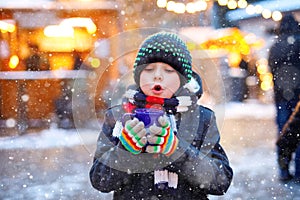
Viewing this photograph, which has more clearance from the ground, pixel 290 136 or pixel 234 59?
pixel 290 136

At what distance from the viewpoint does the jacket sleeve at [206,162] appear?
2.06 m

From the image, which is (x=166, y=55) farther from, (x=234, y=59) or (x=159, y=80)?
(x=234, y=59)

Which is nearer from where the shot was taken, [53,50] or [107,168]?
[107,168]

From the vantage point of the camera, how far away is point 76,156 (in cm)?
773

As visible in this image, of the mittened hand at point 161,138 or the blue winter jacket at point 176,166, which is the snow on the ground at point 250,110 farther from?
the mittened hand at point 161,138

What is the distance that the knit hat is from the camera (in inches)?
86.0

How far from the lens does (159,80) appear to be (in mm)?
2109

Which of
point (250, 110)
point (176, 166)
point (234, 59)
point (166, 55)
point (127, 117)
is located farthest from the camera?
point (234, 59)

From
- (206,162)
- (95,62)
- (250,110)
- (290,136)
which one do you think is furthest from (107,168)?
(250,110)

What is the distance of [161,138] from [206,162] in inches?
13.5

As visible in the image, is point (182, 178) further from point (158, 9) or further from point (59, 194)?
point (158, 9)

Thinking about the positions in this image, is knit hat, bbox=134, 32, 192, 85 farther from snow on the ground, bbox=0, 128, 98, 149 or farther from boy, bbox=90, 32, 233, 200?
snow on the ground, bbox=0, 128, 98, 149

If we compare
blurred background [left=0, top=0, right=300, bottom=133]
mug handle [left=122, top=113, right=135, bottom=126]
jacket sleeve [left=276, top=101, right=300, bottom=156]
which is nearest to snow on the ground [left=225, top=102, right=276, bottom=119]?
blurred background [left=0, top=0, right=300, bottom=133]

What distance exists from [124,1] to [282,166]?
6.19 metres
